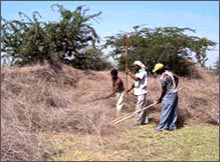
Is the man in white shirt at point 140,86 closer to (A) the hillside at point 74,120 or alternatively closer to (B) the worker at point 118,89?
(A) the hillside at point 74,120

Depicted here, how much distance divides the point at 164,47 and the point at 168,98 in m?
8.09

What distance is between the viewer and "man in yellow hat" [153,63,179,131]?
7.61m

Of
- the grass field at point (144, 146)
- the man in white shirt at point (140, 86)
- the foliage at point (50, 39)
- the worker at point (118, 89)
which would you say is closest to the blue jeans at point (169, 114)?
the grass field at point (144, 146)

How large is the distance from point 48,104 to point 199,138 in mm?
3373

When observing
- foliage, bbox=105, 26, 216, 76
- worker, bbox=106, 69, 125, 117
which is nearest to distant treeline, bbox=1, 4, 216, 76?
foliage, bbox=105, 26, 216, 76

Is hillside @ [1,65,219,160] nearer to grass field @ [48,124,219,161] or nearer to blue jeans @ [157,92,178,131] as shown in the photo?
grass field @ [48,124,219,161]

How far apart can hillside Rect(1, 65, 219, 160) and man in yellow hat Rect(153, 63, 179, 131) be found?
242 millimetres

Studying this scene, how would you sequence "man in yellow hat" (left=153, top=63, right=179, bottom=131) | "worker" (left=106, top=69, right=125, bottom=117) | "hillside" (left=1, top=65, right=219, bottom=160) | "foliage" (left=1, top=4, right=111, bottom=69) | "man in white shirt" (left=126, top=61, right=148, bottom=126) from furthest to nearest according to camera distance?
"foliage" (left=1, top=4, right=111, bottom=69) < "worker" (left=106, top=69, right=125, bottom=117) < "man in white shirt" (left=126, top=61, right=148, bottom=126) < "man in yellow hat" (left=153, top=63, right=179, bottom=131) < "hillside" (left=1, top=65, right=219, bottom=160)

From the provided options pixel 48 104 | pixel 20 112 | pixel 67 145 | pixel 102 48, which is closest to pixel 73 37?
pixel 102 48

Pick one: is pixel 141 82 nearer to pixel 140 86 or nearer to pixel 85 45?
pixel 140 86

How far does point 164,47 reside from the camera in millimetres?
15586

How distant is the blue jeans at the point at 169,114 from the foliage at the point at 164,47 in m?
7.73

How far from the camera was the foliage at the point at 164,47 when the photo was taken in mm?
15547

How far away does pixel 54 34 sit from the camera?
14242 millimetres
